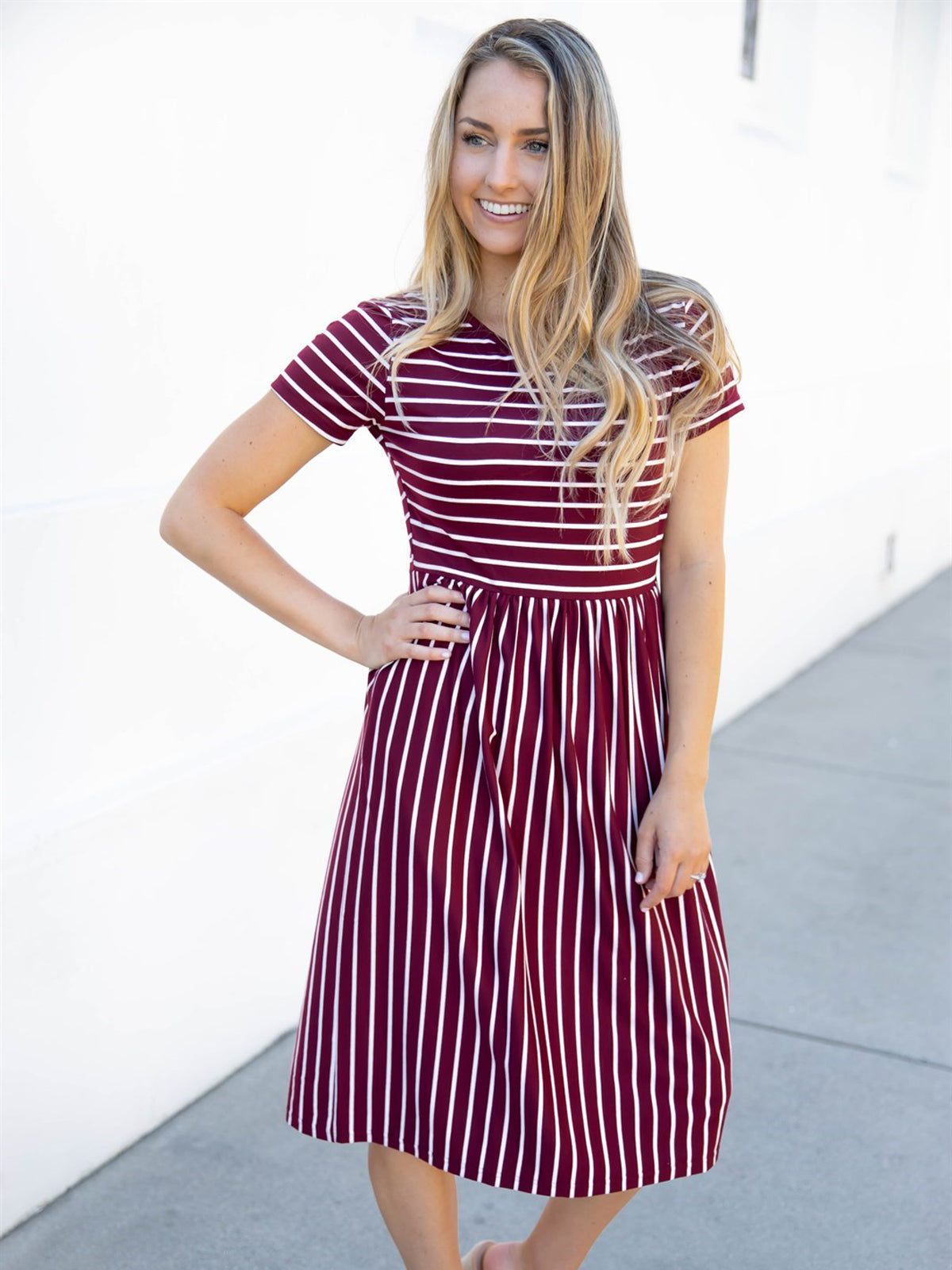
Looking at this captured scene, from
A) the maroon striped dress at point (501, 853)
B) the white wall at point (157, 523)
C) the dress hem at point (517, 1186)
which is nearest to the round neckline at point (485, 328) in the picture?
the maroon striped dress at point (501, 853)

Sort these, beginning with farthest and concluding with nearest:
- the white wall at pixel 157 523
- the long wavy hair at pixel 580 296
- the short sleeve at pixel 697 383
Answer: the white wall at pixel 157 523
the short sleeve at pixel 697 383
the long wavy hair at pixel 580 296

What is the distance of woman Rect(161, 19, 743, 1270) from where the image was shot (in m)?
1.83

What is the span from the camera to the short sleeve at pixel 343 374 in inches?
74.3

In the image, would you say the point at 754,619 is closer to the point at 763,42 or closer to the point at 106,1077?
the point at 763,42

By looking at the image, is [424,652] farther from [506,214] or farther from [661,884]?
[506,214]

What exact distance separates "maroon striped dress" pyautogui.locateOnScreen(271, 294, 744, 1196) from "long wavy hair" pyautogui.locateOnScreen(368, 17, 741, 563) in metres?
0.03

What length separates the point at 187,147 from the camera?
2596 mm

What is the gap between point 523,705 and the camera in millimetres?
1854

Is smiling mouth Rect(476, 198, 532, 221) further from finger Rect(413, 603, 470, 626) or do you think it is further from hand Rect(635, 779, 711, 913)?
hand Rect(635, 779, 711, 913)

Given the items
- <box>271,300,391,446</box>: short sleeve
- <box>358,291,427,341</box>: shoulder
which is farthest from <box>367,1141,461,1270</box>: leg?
<box>358,291,427,341</box>: shoulder

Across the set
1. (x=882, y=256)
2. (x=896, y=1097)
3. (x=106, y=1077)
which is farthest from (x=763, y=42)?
(x=106, y=1077)

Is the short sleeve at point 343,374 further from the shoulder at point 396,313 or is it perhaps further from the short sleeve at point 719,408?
the short sleeve at point 719,408

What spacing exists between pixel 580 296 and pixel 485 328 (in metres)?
0.13

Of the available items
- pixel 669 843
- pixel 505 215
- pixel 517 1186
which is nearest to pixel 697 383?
pixel 505 215
